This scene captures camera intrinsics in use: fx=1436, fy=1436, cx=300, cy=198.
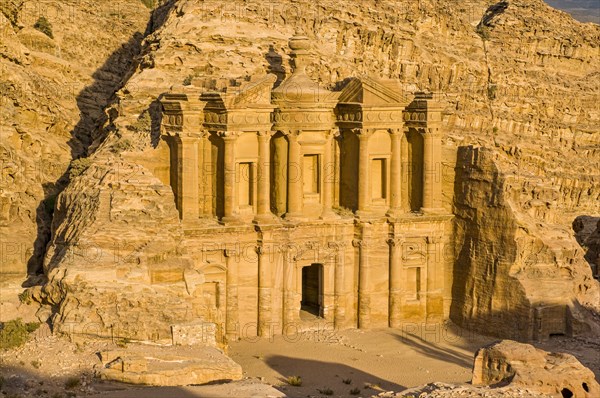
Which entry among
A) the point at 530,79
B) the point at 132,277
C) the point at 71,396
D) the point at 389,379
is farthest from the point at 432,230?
the point at 530,79

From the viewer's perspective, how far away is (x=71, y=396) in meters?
35.8

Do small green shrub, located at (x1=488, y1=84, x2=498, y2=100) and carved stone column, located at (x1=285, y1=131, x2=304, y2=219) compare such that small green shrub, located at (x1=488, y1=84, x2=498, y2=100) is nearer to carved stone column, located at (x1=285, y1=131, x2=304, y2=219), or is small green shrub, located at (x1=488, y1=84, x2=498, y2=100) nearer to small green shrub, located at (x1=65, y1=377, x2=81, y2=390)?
carved stone column, located at (x1=285, y1=131, x2=304, y2=219)

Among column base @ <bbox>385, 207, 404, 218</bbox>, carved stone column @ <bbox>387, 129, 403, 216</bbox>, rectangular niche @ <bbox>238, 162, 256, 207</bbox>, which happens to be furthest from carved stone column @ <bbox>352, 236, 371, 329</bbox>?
rectangular niche @ <bbox>238, 162, 256, 207</bbox>

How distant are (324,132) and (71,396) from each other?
1661 centimetres

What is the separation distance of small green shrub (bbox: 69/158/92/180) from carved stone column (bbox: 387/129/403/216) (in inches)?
412

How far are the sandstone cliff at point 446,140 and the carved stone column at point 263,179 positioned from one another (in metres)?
2.27

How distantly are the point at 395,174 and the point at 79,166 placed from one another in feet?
35.8

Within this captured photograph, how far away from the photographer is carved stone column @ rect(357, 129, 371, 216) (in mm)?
49219

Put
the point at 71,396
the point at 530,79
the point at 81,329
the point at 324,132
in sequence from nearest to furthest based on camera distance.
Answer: the point at 71,396 → the point at 81,329 → the point at 324,132 → the point at 530,79

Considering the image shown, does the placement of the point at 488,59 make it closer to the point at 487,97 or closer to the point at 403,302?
the point at 487,97

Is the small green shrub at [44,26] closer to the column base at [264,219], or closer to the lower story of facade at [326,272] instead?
the lower story of facade at [326,272]

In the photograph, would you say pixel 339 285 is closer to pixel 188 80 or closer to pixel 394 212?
pixel 394 212

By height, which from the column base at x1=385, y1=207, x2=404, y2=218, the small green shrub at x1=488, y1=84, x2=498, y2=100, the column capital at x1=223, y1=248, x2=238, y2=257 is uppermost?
the small green shrub at x1=488, y1=84, x2=498, y2=100

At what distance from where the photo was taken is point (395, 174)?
50.1m
